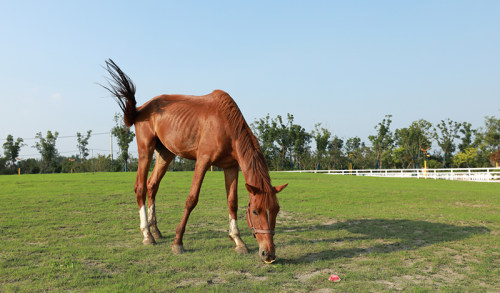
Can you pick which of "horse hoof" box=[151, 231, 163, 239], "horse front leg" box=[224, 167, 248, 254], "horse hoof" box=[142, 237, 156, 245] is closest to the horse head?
"horse front leg" box=[224, 167, 248, 254]

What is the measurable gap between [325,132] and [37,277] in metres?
60.2

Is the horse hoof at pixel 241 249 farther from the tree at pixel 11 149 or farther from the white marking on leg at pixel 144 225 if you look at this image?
the tree at pixel 11 149

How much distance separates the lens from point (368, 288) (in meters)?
3.83

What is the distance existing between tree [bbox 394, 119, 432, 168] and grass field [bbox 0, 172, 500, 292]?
58.1 meters

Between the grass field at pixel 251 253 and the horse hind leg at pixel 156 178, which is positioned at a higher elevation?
the horse hind leg at pixel 156 178

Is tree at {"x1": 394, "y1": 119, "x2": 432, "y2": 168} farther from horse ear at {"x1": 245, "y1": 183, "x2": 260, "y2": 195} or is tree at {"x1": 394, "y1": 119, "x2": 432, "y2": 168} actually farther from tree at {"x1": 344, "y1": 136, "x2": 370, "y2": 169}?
horse ear at {"x1": 245, "y1": 183, "x2": 260, "y2": 195}

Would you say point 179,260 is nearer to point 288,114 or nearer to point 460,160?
point 288,114

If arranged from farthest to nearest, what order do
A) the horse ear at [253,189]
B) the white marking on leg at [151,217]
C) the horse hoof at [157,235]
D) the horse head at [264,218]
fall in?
the white marking on leg at [151,217]
the horse hoof at [157,235]
the horse ear at [253,189]
the horse head at [264,218]

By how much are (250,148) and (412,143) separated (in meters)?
66.1

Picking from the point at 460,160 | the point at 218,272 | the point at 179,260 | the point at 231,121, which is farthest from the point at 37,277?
the point at 460,160

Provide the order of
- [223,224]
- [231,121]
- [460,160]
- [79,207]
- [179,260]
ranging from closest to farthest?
1. [179,260]
2. [231,121]
3. [223,224]
4. [79,207]
5. [460,160]

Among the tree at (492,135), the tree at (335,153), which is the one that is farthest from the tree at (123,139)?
the tree at (492,135)

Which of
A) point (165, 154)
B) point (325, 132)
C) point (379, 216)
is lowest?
point (379, 216)

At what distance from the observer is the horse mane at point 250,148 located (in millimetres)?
4684
